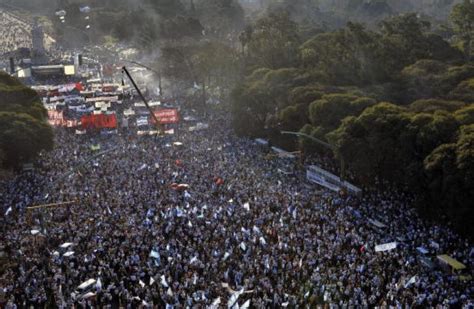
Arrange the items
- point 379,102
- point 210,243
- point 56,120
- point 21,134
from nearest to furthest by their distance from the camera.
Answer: point 210,243 → point 21,134 → point 379,102 → point 56,120

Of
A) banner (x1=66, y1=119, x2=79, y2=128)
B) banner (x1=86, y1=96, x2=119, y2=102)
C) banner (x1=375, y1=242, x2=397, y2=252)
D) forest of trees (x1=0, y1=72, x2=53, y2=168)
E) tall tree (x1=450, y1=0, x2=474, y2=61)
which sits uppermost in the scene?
tall tree (x1=450, y1=0, x2=474, y2=61)

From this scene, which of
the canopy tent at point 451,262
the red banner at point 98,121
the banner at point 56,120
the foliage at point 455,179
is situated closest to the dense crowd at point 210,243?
the canopy tent at point 451,262

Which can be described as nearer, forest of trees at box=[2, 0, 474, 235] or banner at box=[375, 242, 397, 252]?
banner at box=[375, 242, 397, 252]

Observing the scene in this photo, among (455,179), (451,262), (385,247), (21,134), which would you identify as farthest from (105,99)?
(451,262)

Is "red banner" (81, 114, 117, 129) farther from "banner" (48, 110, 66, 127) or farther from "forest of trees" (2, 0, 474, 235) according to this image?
"forest of trees" (2, 0, 474, 235)

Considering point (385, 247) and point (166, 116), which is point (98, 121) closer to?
point (166, 116)

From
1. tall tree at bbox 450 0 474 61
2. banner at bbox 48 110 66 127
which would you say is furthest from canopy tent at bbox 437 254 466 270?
tall tree at bbox 450 0 474 61
